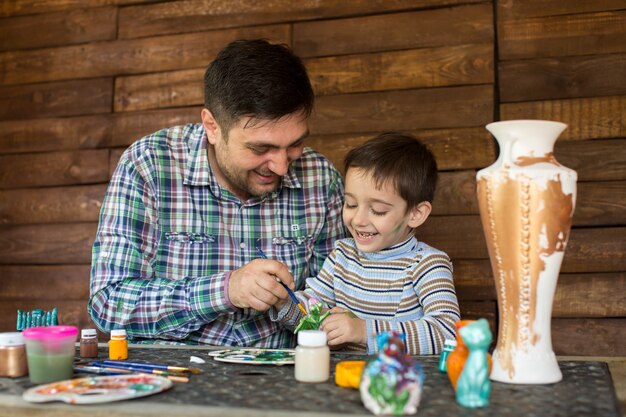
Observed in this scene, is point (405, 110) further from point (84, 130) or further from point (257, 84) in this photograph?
point (84, 130)

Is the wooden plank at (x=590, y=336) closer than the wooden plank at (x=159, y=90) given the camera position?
Yes

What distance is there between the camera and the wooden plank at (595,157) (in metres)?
2.59

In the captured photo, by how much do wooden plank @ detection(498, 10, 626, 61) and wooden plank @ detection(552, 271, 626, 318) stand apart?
840 millimetres

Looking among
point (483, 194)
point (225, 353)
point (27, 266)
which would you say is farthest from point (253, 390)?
point (27, 266)

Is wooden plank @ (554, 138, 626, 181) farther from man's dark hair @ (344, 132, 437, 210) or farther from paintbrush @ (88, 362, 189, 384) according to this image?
paintbrush @ (88, 362, 189, 384)

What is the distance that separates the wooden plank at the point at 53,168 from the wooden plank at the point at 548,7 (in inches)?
72.5

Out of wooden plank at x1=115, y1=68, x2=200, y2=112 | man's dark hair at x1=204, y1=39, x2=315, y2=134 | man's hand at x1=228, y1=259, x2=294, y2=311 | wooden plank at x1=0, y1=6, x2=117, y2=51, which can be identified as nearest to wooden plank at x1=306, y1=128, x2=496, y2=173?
man's dark hair at x1=204, y1=39, x2=315, y2=134

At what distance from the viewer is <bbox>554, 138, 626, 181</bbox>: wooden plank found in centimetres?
259

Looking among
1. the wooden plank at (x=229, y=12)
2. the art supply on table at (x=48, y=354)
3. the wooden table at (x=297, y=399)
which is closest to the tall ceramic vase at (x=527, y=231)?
the wooden table at (x=297, y=399)

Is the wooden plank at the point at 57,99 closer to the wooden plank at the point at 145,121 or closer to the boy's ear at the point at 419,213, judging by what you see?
the wooden plank at the point at 145,121

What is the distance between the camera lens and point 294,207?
2.44m

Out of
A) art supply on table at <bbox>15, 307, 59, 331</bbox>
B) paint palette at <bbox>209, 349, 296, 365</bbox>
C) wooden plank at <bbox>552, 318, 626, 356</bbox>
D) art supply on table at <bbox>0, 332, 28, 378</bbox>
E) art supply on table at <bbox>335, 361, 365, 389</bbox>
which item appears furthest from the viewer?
wooden plank at <bbox>552, 318, 626, 356</bbox>

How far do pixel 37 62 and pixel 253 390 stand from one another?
2.73m

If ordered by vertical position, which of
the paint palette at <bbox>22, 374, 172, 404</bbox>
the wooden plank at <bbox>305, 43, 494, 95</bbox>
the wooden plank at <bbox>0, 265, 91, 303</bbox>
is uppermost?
the wooden plank at <bbox>305, 43, 494, 95</bbox>
